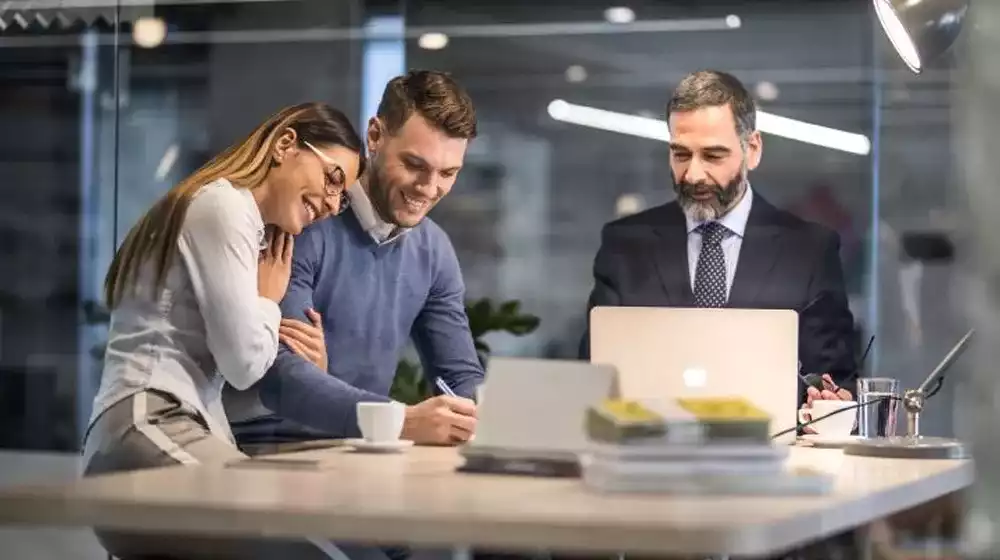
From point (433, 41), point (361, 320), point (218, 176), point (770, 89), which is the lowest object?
point (361, 320)

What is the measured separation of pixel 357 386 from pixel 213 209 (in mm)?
786

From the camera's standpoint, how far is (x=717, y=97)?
4.75 metres

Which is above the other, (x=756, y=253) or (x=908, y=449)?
(x=756, y=253)

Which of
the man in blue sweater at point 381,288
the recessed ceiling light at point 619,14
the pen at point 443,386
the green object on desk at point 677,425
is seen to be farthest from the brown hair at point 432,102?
the green object on desk at point 677,425

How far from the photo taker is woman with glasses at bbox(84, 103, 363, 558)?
3670 millimetres

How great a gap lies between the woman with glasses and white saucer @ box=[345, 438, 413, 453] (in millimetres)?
283

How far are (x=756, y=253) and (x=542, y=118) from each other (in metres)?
0.72

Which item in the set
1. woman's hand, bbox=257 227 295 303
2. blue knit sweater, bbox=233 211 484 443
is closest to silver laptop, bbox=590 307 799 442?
blue knit sweater, bbox=233 211 484 443

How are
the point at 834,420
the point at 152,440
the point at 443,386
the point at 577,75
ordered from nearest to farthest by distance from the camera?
the point at 152,440 → the point at 834,420 → the point at 443,386 → the point at 577,75

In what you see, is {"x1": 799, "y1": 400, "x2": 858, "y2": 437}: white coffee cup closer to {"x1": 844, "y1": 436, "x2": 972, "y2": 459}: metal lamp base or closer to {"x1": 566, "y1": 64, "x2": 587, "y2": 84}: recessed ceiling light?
{"x1": 844, "y1": 436, "x2": 972, "y2": 459}: metal lamp base

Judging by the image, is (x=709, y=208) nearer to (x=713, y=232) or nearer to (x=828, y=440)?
(x=713, y=232)

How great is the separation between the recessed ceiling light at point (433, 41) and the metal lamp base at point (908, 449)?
1.95 m

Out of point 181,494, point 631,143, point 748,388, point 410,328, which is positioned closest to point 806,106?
point 631,143

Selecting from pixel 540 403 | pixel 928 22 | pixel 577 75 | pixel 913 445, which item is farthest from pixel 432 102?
pixel 540 403
